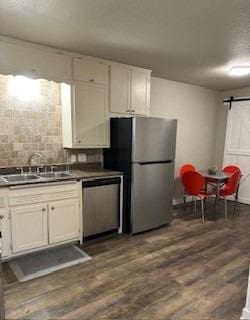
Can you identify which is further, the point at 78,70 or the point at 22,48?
the point at 78,70

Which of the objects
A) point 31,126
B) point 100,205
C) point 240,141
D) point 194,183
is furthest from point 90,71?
point 240,141

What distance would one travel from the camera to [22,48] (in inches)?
106

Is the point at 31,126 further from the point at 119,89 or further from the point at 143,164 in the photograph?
the point at 143,164

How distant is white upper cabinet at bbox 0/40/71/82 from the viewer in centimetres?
260

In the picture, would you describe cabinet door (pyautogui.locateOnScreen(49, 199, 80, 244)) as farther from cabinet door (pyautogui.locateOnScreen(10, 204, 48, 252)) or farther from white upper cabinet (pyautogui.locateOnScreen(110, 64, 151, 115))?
white upper cabinet (pyautogui.locateOnScreen(110, 64, 151, 115))

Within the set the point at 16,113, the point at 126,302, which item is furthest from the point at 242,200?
the point at 16,113

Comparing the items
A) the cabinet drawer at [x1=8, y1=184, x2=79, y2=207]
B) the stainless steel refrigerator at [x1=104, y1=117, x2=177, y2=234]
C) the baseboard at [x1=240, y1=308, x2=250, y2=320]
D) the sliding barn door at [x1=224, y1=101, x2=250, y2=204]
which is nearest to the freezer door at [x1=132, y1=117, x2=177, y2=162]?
the stainless steel refrigerator at [x1=104, y1=117, x2=177, y2=234]

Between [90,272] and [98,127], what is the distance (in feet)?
6.25

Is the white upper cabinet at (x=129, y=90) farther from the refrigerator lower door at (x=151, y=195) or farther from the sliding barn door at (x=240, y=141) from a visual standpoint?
the sliding barn door at (x=240, y=141)

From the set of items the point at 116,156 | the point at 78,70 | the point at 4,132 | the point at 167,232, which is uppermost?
the point at 78,70

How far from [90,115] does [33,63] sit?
0.95m

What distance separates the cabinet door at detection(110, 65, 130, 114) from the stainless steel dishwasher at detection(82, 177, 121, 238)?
109 cm

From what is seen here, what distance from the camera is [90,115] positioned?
3.30 meters

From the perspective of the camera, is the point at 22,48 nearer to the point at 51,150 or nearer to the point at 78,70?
the point at 78,70
